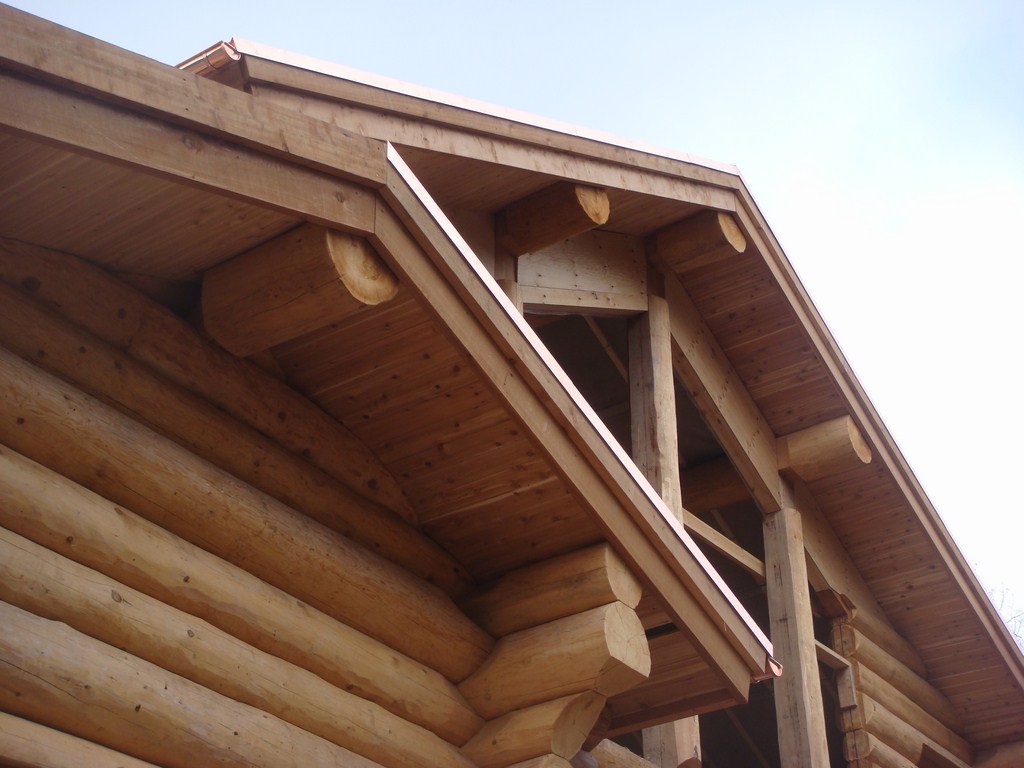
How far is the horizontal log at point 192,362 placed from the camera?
4.73 m

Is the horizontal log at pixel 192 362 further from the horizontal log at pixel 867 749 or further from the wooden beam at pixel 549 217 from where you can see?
the horizontal log at pixel 867 749

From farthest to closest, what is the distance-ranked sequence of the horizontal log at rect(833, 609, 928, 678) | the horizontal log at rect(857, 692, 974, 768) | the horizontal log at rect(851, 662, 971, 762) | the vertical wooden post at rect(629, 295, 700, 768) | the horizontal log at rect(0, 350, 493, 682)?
the horizontal log at rect(833, 609, 928, 678)
the horizontal log at rect(851, 662, 971, 762)
the horizontal log at rect(857, 692, 974, 768)
the vertical wooden post at rect(629, 295, 700, 768)
the horizontal log at rect(0, 350, 493, 682)

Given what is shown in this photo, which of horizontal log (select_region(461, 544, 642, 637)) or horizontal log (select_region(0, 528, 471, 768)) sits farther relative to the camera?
horizontal log (select_region(461, 544, 642, 637))

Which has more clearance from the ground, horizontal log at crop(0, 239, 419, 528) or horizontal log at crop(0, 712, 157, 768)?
horizontal log at crop(0, 239, 419, 528)

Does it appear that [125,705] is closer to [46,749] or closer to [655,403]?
[46,749]

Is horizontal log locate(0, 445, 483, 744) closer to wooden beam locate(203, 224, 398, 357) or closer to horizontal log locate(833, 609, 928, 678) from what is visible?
wooden beam locate(203, 224, 398, 357)

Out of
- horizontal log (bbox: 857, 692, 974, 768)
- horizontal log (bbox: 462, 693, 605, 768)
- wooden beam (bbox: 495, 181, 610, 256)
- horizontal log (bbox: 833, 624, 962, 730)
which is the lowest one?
horizontal log (bbox: 462, 693, 605, 768)

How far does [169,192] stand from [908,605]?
8850 millimetres

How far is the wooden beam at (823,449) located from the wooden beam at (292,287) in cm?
607

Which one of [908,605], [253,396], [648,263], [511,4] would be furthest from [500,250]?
[511,4]

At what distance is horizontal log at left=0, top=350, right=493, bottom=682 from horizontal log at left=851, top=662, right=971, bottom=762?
222 inches

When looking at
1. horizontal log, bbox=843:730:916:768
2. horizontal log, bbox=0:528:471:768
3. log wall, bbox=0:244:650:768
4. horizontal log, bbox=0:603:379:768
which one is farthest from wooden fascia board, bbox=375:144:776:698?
horizontal log, bbox=843:730:916:768

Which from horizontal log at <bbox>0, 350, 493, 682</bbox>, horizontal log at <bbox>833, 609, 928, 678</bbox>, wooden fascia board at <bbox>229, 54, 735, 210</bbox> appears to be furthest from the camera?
horizontal log at <bbox>833, 609, 928, 678</bbox>

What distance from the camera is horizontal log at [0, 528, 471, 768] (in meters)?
4.22
